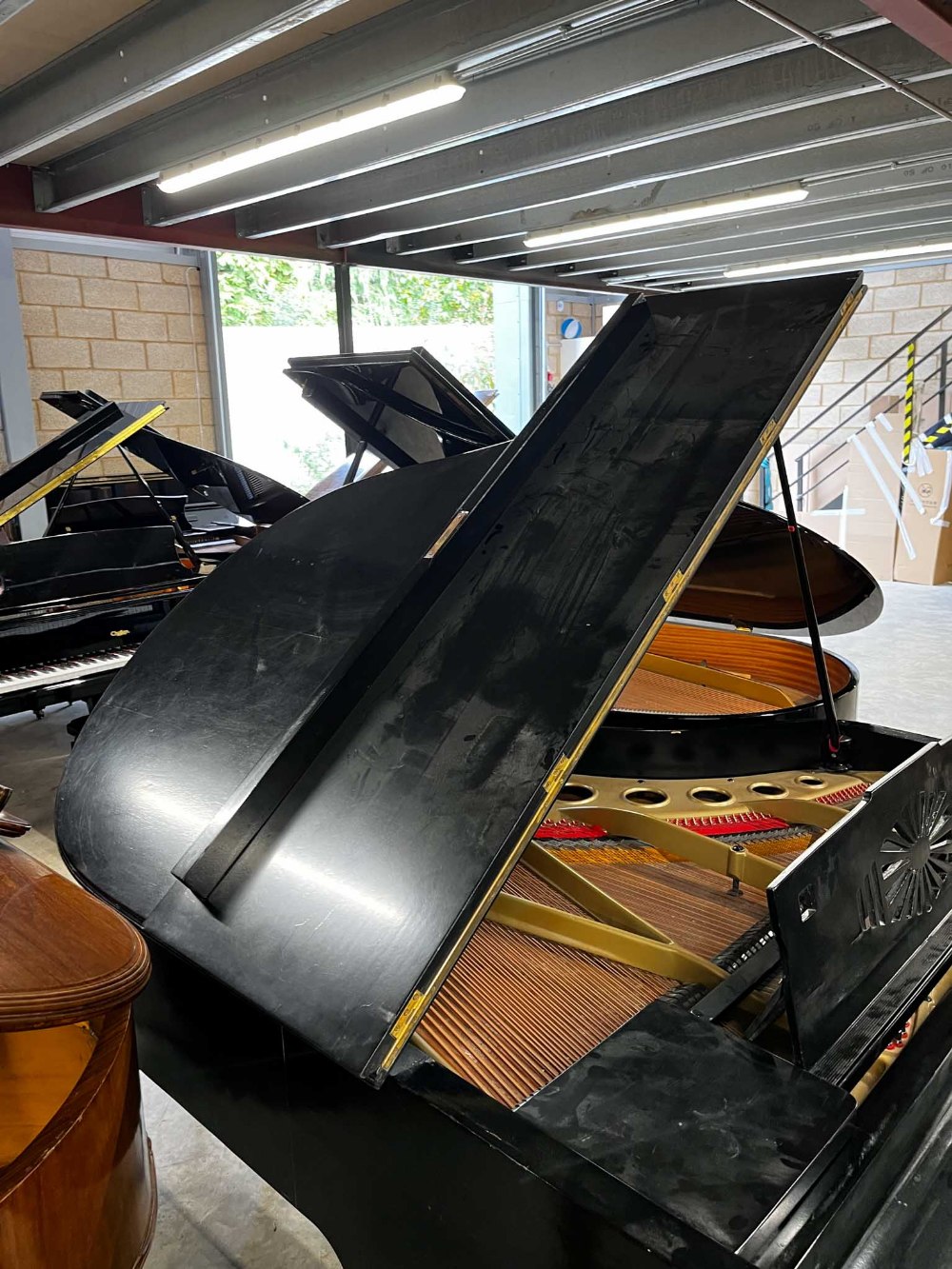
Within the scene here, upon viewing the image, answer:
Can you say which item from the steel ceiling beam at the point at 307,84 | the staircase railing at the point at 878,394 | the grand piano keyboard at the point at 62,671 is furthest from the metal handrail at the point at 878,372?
the grand piano keyboard at the point at 62,671

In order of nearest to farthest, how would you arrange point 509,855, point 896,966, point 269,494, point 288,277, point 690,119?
point 509,855 < point 896,966 < point 690,119 < point 269,494 < point 288,277

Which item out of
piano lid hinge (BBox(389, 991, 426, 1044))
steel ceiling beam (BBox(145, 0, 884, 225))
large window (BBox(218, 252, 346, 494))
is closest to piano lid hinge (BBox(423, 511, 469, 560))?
piano lid hinge (BBox(389, 991, 426, 1044))

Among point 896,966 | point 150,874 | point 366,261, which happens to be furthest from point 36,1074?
point 366,261

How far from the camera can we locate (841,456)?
11.4 metres

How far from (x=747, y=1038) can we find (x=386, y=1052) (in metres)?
0.56

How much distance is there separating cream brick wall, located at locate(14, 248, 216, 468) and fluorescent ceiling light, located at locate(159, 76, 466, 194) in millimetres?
2499

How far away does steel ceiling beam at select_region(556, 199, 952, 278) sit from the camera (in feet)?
26.7

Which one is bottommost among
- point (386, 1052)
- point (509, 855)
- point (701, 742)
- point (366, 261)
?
point (701, 742)

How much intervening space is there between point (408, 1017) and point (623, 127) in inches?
224

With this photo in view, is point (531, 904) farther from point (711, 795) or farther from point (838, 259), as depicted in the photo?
point (838, 259)

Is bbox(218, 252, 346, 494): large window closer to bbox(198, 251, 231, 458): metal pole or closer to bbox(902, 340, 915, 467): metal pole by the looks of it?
bbox(198, 251, 231, 458): metal pole

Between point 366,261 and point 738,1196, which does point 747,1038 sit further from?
point 366,261

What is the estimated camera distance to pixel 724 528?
319cm

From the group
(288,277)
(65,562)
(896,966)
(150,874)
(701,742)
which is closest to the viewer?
(896,966)
